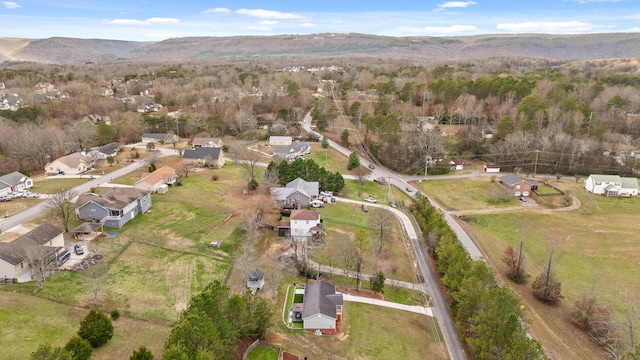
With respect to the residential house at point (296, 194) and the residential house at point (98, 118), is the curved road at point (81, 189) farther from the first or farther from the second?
the residential house at point (98, 118)

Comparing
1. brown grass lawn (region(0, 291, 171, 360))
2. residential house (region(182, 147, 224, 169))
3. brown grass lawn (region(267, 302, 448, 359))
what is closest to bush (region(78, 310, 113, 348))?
brown grass lawn (region(0, 291, 171, 360))

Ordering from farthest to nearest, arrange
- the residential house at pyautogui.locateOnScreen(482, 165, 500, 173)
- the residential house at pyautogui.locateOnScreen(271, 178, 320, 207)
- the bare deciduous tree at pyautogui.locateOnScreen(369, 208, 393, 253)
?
the residential house at pyautogui.locateOnScreen(482, 165, 500, 173)
the residential house at pyautogui.locateOnScreen(271, 178, 320, 207)
the bare deciduous tree at pyautogui.locateOnScreen(369, 208, 393, 253)

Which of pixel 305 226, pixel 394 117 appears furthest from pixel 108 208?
pixel 394 117

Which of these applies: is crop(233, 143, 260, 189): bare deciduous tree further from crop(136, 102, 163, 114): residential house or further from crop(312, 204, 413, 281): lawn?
crop(136, 102, 163, 114): residential house

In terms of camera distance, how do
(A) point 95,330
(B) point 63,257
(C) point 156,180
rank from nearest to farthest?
1. (A) point 95,330
2. (B) point 63,257
3. (C) point 156,180

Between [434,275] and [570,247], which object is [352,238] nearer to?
[434,275]

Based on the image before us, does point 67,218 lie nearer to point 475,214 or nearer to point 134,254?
point 134,254
